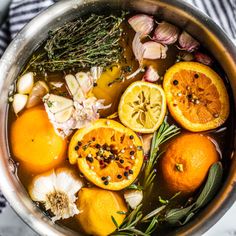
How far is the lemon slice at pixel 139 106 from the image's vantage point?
2314mm

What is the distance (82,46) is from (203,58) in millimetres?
426

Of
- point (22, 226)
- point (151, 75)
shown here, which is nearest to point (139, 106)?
point (151, 75)

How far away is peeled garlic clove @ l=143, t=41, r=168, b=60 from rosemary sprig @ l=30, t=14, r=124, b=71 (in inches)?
3.6

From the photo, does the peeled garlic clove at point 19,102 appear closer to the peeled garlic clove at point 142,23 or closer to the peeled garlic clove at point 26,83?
the peeled garlic clove at point 26,83

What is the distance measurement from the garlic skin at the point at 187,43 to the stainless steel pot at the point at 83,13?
20 millimetres

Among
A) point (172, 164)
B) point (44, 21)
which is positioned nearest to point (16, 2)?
point (44, 21)

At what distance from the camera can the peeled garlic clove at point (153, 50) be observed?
2354 millimetres

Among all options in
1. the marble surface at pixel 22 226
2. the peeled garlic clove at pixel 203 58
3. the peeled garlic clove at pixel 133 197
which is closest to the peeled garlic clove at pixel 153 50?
Result: the peeled garlic clove at pixel 203 58

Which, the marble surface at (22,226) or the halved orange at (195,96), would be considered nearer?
the halved orange at (195,96)

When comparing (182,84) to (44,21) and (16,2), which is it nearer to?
(44,21)

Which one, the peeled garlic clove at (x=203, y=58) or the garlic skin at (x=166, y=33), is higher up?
the garlic skin at (x=166, y=33)

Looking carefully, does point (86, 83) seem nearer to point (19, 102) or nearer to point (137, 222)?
point (19, 102)

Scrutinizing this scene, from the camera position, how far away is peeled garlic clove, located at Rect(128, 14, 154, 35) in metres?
2.37

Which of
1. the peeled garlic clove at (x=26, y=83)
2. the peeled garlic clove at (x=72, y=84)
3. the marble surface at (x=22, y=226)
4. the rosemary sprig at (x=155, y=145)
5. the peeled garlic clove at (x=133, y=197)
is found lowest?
the marble surface at (x=22, y=226)
